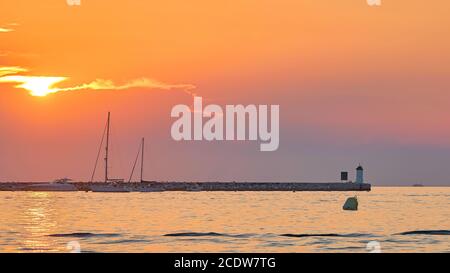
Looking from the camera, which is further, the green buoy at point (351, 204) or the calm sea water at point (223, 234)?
the green buoy at point (351, 204)

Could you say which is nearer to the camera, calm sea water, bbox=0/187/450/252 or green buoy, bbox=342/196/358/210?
calm sea water, bbox=0/187/450/252

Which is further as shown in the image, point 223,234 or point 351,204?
point 351,204

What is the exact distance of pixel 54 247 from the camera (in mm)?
59500

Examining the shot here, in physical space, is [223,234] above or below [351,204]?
below

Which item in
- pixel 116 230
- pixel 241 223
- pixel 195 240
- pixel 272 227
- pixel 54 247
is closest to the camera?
pixel 54 247

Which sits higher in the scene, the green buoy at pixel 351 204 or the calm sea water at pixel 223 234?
the green buoy at pixel 351 204

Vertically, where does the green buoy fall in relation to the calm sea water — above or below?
above

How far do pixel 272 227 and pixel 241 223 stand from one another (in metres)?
7.17

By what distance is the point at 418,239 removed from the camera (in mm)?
67125
